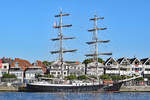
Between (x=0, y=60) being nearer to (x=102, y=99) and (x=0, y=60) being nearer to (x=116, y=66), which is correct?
(x=116, y=66)

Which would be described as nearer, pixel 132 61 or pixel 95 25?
pixel 95 25

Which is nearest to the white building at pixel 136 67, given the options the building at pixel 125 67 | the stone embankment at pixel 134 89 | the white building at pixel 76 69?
the building at pixel 125 67

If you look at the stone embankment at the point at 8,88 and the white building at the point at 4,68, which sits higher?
the white building at the point at 4,68

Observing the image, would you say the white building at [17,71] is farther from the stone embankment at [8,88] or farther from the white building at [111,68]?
the white building at [111,68]

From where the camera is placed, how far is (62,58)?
290 ft

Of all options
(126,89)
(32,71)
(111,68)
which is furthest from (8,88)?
(111,68)

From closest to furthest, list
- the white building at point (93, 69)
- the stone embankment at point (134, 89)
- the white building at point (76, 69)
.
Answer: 1. the stone embankment at point (134, 89)
2. the white building at point (93, 69)
3. the white building at point (76, 69)

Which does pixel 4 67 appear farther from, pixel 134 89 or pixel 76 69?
pixel 134 89

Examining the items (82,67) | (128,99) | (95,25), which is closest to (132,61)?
(82,67)

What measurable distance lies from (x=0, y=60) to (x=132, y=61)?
4435cm

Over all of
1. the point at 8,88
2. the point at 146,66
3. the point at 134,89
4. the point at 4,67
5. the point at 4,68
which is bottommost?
the point at 134,89

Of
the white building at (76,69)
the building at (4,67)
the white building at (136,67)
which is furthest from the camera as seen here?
the white building at (136,67)

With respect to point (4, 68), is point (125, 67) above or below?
above

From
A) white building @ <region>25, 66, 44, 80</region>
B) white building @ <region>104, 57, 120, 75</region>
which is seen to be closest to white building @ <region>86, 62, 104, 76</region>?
white building @ <region>104, 57, 120, 75</region>
